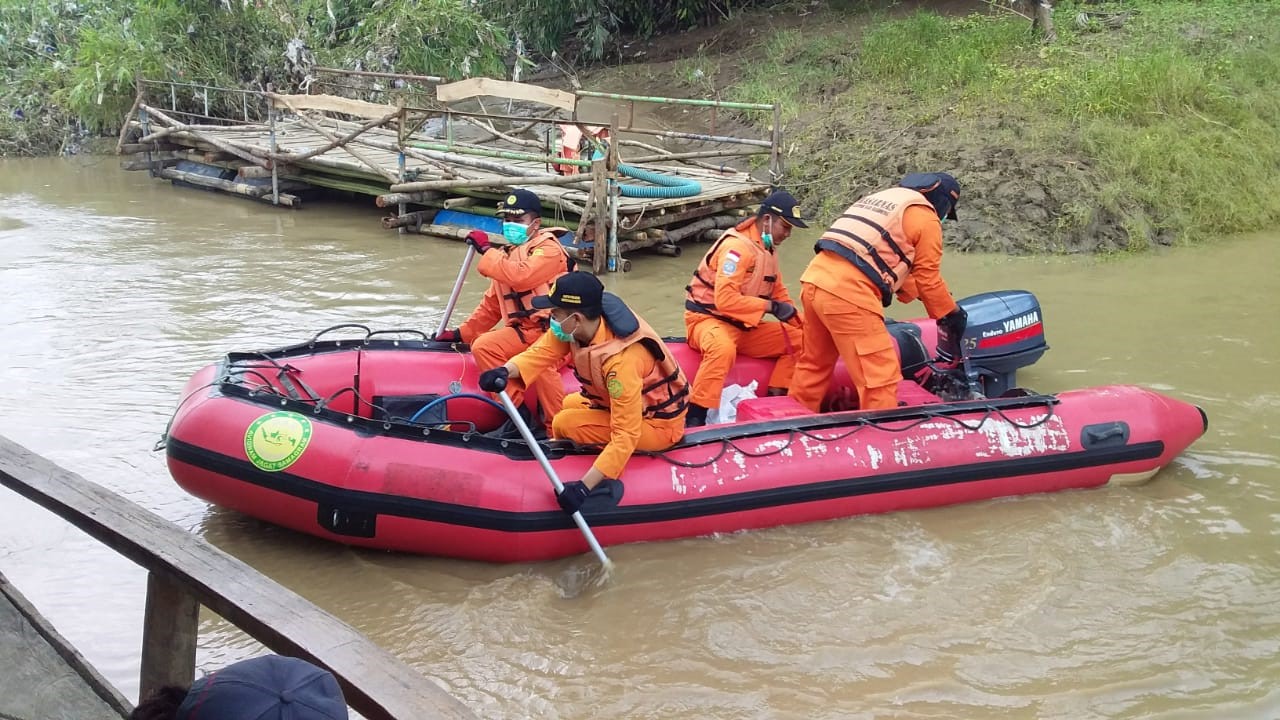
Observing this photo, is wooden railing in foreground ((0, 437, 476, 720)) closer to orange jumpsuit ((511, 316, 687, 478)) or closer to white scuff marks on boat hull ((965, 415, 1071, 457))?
orange jumpsuit ((511, 316, 687, 478))

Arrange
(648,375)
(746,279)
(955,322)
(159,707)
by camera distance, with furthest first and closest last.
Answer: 1. (746,279)
2. (955,322)
3. (648,375)
4. (159,707)

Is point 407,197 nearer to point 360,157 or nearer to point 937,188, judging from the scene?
point 360,157

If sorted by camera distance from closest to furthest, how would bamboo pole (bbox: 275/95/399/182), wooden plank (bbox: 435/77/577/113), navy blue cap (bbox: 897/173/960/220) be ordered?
navy blue cap (bbox: 897/173/960/220) < wooden plank (bbox: 435/77/577/113) < bamboo pole (bbox: 275/95/399/182)

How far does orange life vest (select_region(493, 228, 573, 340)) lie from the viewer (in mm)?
5664

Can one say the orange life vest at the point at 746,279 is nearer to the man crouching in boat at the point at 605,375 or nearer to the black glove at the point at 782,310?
the black glove at the point at 782,310

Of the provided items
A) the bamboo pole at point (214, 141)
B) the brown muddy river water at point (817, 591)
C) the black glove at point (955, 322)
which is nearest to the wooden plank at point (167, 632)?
the brown muddy river water at point (817, 591)

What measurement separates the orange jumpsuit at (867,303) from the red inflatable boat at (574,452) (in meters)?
0.24

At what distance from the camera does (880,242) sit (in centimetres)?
533

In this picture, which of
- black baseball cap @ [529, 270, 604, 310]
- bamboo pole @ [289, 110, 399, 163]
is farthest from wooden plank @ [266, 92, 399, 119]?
black baseball cap @ [529, 270, 604, 310]

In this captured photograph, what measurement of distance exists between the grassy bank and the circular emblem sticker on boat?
7.40m

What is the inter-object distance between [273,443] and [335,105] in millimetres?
8041

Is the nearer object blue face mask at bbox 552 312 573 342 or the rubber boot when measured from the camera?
blue face mask at bbox 552 312 573 342

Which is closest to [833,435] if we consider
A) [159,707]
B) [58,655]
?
[58,655]

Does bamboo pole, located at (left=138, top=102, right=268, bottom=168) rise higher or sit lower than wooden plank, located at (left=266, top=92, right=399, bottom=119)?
lower
